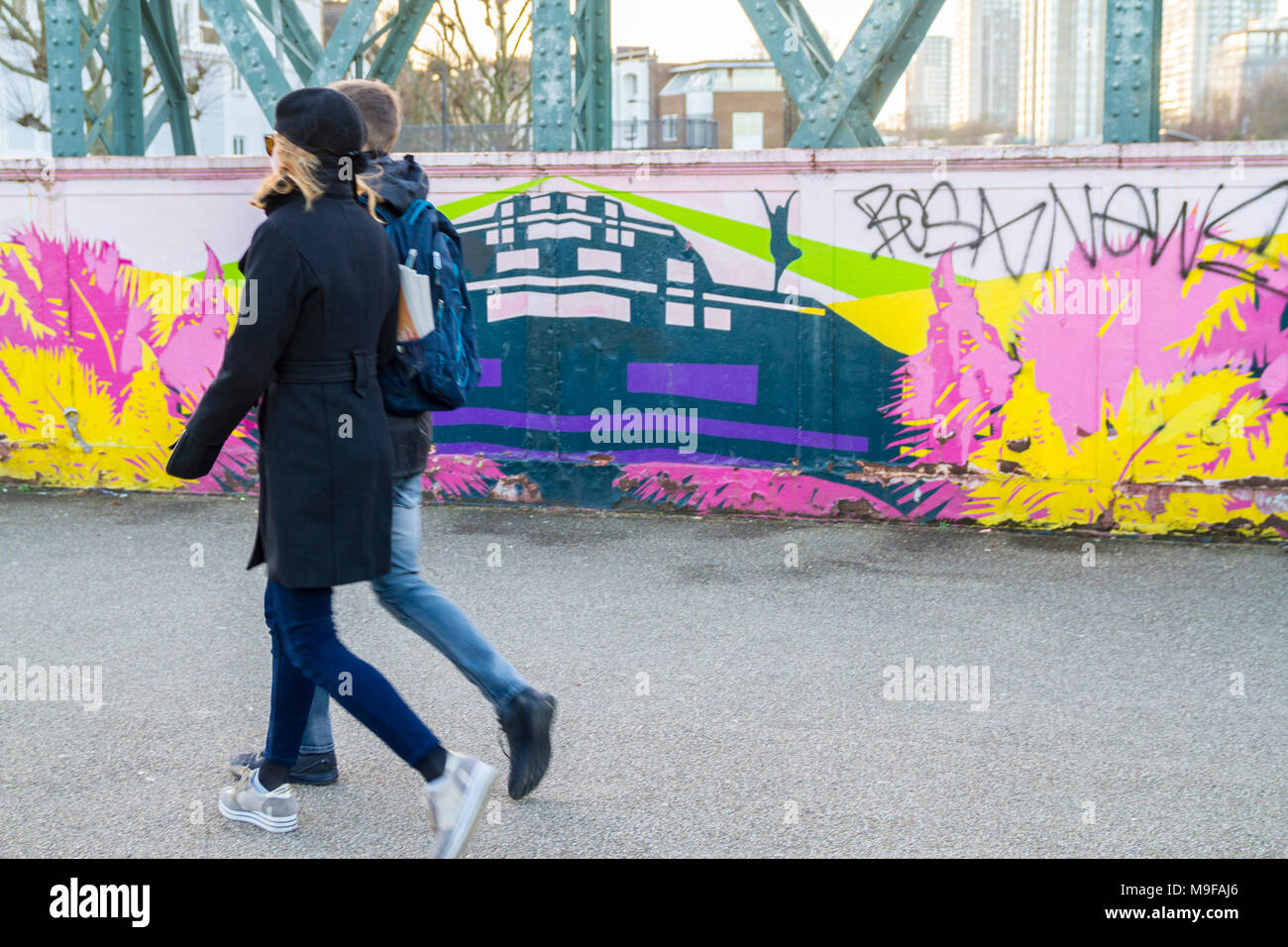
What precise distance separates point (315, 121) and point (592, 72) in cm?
516

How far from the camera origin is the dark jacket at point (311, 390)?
3113mm

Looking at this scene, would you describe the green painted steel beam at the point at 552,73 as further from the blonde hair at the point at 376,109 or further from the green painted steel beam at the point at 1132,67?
the blonde hair at the point at 376,109

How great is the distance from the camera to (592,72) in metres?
8.11

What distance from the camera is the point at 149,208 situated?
321 inches

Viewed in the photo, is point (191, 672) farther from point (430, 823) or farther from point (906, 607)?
point (906, 607)

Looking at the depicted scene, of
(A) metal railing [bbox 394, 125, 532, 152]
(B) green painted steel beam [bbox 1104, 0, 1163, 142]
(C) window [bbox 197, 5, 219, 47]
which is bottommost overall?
(B) green painted steel beam [bbox 1104, 0, 1163, 142]

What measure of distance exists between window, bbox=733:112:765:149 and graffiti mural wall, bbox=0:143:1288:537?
Answer: 60.0m

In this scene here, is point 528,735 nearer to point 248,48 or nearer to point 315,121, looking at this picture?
point 315,121

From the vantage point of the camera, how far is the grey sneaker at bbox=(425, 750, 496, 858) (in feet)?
10.7

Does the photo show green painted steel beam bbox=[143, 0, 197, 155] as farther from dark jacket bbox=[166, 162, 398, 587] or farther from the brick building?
the brick building

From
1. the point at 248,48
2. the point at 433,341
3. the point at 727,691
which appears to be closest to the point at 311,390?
the point at 433,341

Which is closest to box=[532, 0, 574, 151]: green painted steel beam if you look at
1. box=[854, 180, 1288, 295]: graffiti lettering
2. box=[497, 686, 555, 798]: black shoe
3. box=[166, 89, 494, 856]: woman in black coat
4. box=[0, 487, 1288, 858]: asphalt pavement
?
box=[854, 180, 1288, 295]: graffiti lettering
